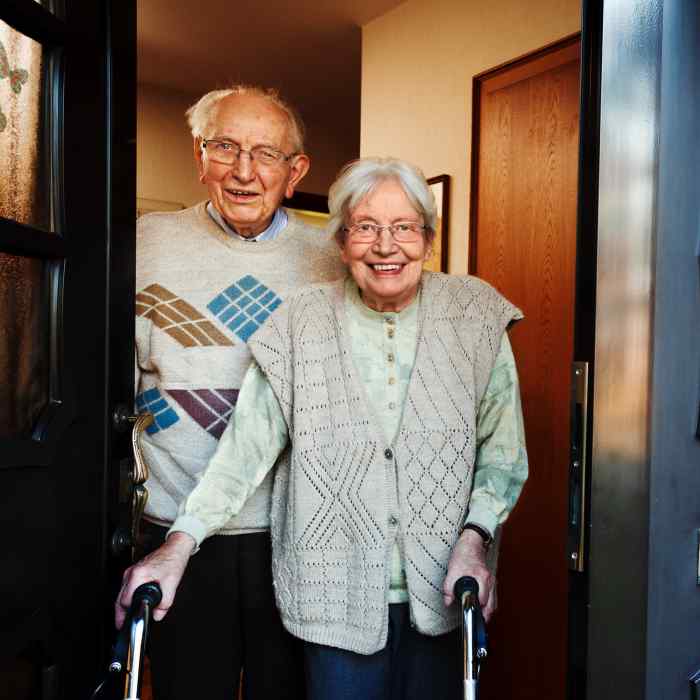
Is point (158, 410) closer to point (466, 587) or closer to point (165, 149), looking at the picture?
point (466, 587)

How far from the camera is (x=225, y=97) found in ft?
5.81

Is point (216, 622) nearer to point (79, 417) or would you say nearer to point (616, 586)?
point (79, 417)

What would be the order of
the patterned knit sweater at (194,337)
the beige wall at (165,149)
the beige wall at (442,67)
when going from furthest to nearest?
the beige wall at (165,149) → the beige wall at (442,67) → the patterned knit sweater at (194,337)

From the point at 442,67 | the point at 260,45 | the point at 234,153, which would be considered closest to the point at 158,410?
the point at 234,153

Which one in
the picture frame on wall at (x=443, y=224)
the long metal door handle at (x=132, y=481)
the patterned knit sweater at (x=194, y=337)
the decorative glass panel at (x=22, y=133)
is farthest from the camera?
A: the picture frame on wall at (x=443, y=224)

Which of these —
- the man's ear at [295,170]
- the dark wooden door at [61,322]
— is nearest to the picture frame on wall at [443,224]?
the man's ear at [295,170]

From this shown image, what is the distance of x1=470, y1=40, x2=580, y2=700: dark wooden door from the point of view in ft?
8.17

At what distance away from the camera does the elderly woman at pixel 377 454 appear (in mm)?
1414

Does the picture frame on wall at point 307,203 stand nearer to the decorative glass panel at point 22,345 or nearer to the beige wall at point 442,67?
the beige wall at point 442,67

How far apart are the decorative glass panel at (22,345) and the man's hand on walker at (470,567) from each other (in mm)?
726

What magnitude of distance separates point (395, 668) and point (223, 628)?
0.40 metres

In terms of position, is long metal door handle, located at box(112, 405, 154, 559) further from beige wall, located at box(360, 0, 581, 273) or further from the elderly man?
beige wall, located at box(360, 0, 581, 273)

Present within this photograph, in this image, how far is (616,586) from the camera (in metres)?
1.19

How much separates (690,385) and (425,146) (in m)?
2.19
